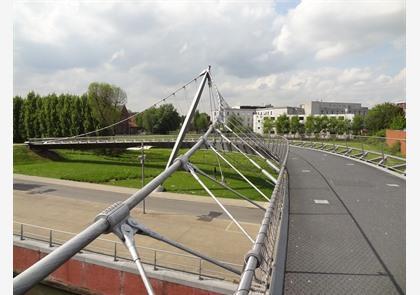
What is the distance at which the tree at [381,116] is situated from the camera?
7670cm

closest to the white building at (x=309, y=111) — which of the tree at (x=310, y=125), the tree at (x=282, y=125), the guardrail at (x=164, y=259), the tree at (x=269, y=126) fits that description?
the tree at (x=269, y=126)

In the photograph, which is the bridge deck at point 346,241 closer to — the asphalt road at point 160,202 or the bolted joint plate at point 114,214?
the bolted joint plate at point 114,214

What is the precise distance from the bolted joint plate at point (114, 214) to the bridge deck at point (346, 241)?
2.41 meters

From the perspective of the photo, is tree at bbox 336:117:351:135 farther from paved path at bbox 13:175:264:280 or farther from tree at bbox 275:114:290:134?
paved path at bbox 13:175:264:280

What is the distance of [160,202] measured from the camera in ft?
69.8

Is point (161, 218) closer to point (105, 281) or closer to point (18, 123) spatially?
point (105, 281)

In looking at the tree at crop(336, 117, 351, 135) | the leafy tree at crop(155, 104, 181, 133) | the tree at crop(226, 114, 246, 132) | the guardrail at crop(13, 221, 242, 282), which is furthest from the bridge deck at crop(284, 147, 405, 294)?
the leafy tree at crop(155, 104, 181, 133)

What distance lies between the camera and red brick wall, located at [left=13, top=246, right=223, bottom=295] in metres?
9.98

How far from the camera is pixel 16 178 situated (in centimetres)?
3338

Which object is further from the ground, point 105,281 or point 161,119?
point 161,119

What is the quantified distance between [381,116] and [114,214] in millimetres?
86211

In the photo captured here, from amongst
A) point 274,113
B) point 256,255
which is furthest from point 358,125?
point 256,255

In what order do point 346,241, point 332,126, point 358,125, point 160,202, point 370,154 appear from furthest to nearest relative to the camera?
point 358,125 → point 332,126 → point 160,202 → point 370,154 → point 346,241
